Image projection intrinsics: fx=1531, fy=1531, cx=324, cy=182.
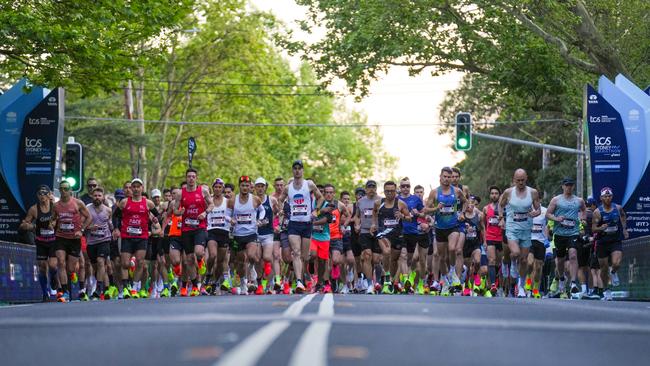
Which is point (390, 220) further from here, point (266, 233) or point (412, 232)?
point (266, 233)

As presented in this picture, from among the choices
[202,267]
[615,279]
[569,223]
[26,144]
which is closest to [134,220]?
[202,267]

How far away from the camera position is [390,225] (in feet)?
83.7

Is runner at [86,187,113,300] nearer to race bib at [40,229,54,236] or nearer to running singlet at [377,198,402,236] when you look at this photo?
race bib at [40,229,54,236]

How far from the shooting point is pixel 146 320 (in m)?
12.1

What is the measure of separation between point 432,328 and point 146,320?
243cm

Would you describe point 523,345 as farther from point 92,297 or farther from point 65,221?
point 92,297

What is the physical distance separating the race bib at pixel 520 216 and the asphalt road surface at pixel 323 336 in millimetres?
9819

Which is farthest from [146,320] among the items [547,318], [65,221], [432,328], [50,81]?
[50,81]

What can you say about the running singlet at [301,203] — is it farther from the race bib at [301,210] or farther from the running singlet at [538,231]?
the running singlet at [538,231]

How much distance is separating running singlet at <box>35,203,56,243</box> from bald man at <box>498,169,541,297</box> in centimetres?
717

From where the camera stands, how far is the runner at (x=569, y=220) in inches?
976

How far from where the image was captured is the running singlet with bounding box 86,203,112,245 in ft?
83.6

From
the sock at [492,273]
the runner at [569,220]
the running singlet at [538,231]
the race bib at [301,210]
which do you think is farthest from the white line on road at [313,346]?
the sock at [492,273]

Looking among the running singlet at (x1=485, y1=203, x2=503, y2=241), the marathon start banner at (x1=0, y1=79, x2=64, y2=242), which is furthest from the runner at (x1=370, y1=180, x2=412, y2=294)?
the marathon start banner at (x1=0, y1=79, x2=64, y2=242)
